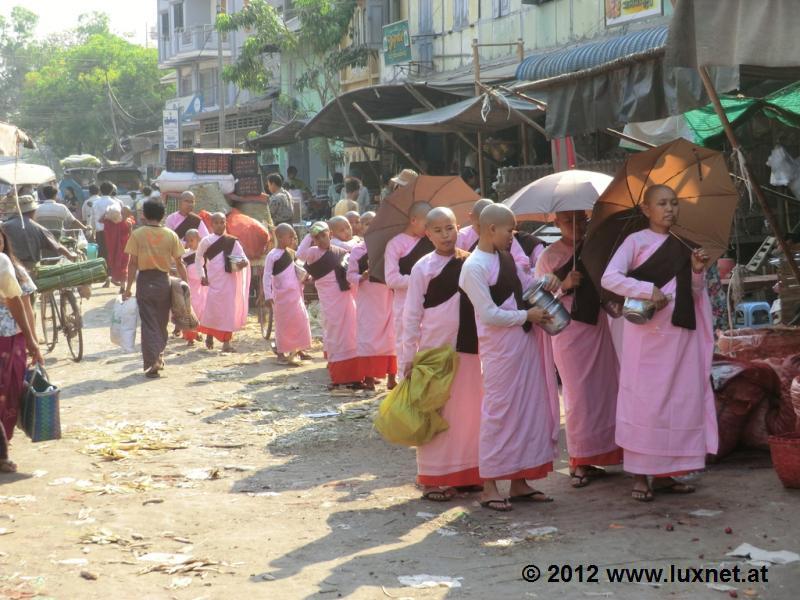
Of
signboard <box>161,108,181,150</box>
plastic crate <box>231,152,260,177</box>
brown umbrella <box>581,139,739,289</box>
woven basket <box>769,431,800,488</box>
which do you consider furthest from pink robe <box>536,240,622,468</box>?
signboard <box>161,108,181,150</box>

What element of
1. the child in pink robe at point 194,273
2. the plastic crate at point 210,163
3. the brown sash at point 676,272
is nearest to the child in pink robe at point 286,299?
the child in pink robe at point 194,273

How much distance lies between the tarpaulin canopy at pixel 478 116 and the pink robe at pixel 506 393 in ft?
24.3

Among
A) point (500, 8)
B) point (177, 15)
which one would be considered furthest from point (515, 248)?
point (177, 15)

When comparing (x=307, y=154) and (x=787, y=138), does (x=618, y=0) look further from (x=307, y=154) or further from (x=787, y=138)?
(x=307, y=154)

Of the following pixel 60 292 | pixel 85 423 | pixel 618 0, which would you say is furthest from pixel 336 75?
pixel 85 423

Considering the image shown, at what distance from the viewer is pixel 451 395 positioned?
7449 mm

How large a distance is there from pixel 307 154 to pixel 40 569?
32.7m

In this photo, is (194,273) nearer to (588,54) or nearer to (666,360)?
(588,54)

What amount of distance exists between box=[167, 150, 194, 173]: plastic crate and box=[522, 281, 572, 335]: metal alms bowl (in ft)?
50.8

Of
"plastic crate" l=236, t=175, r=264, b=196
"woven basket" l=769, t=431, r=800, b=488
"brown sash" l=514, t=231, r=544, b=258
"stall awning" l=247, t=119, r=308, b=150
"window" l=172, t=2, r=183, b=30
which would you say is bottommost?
"woven basket" l=769, t=431, r=800, b=488

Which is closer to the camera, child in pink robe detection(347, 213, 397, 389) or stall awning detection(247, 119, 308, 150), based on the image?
child in pink robe detection(347, 213, 397, 389)

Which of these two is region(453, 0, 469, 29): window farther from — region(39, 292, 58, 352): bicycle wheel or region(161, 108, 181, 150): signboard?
region(161, 108, 181, 150): signboard

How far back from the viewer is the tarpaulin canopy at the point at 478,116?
1501cm

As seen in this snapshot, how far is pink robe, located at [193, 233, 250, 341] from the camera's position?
1516 centimetres
